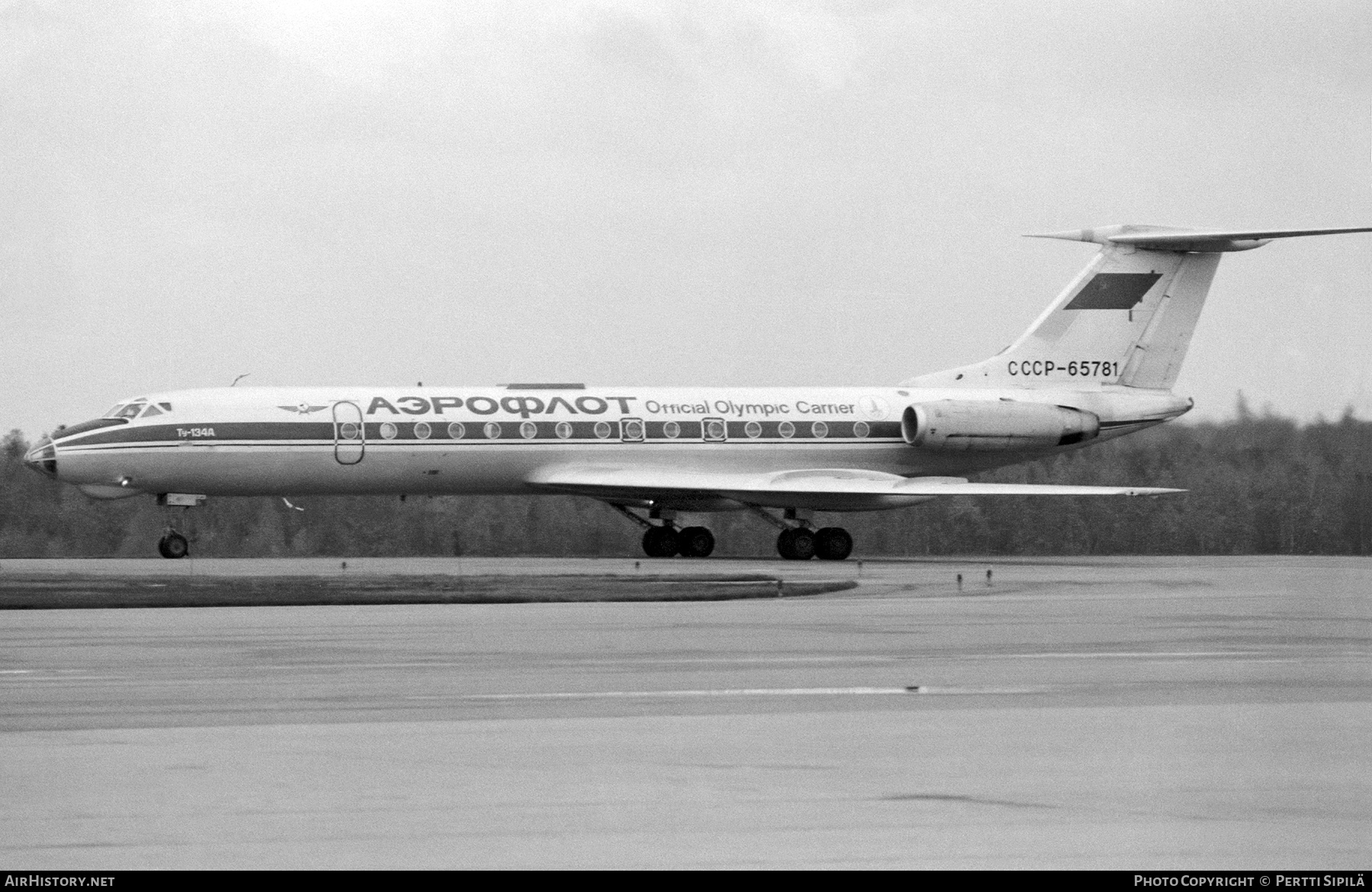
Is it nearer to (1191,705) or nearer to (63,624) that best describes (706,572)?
(63,624)

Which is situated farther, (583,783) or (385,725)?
(385,725)

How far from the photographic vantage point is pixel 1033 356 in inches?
1772

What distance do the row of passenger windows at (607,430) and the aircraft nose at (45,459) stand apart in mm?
5411

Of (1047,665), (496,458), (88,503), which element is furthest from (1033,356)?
(1047,665)

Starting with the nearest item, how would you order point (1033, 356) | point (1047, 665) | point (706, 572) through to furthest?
point (1047, 665) → point (706, 572) → point (1033, 356)

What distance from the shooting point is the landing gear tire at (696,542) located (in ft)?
138

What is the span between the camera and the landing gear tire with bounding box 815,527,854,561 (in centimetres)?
4144

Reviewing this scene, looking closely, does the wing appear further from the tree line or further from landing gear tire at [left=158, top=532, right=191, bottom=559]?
landing gear tire at [left=158, top=532, right=191, bottom=559]

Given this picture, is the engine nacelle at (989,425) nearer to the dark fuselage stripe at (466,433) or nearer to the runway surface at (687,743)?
the dark fuselage stripe at (466,433)

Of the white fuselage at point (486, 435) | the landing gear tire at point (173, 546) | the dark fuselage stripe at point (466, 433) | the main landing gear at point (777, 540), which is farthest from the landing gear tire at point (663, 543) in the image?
the landing gear tire at point (173, 546)

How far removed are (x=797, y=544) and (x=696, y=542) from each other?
214 centimetres

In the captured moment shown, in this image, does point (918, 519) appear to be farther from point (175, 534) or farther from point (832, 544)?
point (175, 534)

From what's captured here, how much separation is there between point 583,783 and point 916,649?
8.22 m

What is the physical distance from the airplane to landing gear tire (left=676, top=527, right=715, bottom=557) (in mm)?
45
